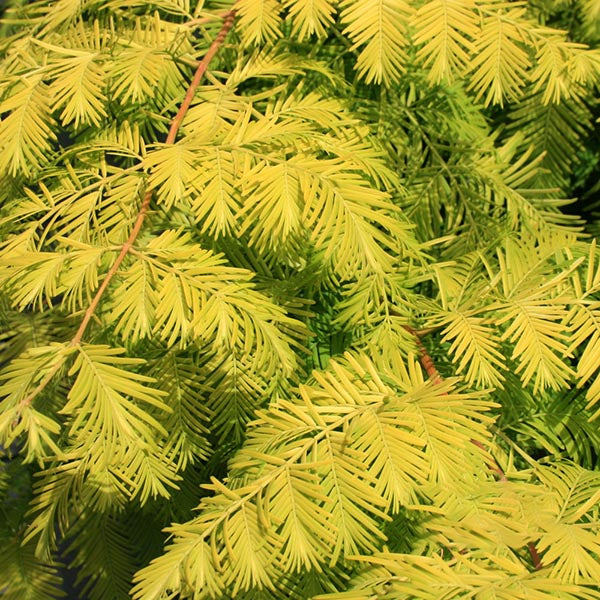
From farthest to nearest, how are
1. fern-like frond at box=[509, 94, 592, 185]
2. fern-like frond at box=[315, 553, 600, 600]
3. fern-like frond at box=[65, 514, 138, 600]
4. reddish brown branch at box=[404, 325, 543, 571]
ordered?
fern-like frond at box=[509, 94, 592, 185], fern-like frond at box=[65, 514, 138, 600], reddish brown branch at box=[404, 325, 543, 571], fern-like frond at box=[315, 553, 600, 600]

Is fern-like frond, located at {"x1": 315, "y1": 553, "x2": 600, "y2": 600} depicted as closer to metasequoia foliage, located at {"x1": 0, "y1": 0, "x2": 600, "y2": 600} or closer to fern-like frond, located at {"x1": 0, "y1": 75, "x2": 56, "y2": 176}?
metasequoia foliage, located at {"x1": 0, "y1": 0, "x2": 600, "y2": 600}

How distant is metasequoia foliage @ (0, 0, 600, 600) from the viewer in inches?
17.4

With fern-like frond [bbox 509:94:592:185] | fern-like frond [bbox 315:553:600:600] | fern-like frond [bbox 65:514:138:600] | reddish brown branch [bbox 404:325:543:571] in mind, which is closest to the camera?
fern-like frond [bbox 315:553:600:600]

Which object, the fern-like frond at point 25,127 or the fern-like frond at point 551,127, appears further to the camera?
the fern-like frond at point 551,127

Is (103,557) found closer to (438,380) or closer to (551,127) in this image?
(438,380)

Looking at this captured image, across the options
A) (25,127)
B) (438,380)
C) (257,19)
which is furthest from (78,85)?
(438,380)

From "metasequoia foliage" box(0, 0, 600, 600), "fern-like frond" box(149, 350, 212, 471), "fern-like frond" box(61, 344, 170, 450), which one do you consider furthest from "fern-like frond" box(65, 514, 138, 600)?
"fern-like frond" box(61, 344, 170, 450)

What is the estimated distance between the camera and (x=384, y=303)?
620mm

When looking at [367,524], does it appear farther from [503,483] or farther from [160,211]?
[160,211]

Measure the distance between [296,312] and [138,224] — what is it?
0.15 metres

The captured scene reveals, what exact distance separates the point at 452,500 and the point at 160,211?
313 mm

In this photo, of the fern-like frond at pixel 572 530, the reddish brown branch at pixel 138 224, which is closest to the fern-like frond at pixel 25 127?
the reddish brown branch at pixel 138 224

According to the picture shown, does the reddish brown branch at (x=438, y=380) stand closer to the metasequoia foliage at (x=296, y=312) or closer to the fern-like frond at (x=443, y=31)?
the metasequoia foliage at (x=296, y=312)

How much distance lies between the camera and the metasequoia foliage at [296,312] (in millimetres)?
441
